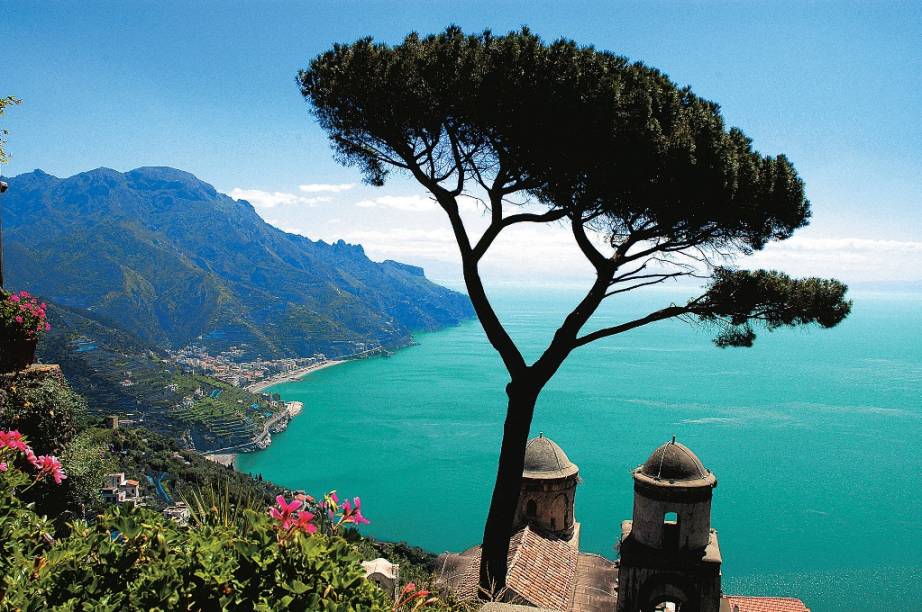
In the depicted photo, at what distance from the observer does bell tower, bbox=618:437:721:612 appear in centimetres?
872

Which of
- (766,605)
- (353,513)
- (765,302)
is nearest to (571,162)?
(765,302)

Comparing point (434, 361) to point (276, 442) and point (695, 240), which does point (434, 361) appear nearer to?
point (276, 442)

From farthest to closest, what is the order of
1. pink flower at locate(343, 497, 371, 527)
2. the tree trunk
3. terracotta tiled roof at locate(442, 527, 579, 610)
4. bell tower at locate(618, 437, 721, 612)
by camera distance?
terracotta tiled roof at locate(442, 527, 579, 610)
bell tower at locate(618, 437, 721, 612)
the tree trunk
pink flower at locate(343, 497, 371, 527)

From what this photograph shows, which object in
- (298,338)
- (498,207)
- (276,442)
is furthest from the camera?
(298,338)

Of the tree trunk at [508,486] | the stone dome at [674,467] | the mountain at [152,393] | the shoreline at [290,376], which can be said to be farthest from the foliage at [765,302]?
the shoreline at [290,376]

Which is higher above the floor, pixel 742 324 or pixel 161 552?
pixel 742 324

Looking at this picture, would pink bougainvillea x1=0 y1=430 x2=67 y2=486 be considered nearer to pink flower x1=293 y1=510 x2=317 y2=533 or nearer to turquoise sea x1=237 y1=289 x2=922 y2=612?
pink flower x1=293 y1=510 x2=317 y2=533

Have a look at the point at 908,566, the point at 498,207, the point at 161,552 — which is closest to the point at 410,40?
the point at 498,207

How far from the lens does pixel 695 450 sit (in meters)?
43.8

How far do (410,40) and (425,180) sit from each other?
1.36 metres

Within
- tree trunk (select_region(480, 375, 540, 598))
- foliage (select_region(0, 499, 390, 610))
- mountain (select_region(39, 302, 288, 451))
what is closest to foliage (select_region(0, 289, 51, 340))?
foliage (select_region(0, 499, 390, 610))

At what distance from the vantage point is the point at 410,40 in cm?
584

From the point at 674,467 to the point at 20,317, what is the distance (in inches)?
326

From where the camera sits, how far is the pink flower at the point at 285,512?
201 cm
